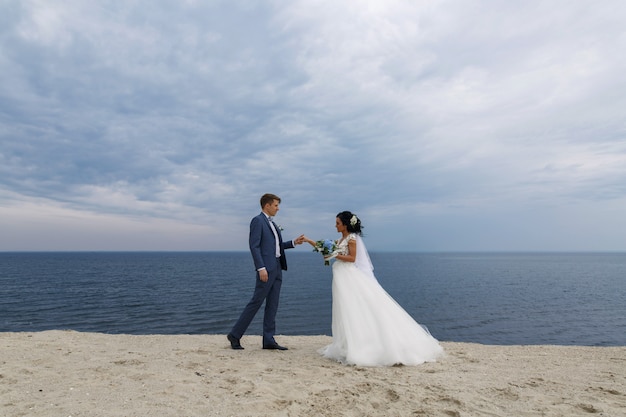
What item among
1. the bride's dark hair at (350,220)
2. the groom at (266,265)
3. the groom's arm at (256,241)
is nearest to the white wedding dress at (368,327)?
the bride's dark hair at (350,220)

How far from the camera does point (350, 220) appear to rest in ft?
23.6

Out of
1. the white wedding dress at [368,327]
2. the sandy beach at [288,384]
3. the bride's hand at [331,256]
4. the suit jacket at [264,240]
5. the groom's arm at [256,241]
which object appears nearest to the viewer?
the sandy beach at [288,384]

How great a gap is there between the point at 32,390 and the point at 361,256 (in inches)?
202

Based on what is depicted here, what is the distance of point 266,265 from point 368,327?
223 cm

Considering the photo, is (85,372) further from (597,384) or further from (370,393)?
(597,384)

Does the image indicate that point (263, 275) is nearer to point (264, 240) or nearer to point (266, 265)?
point (266, 265)

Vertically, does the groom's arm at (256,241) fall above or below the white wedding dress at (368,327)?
above

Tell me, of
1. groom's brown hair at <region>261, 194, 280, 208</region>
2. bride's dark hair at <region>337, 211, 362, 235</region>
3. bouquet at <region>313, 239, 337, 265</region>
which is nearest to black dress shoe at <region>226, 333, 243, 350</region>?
bouquet at <region>313, 239, 337, 265</region>

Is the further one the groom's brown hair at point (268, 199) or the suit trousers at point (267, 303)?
the groom's brown hair at point (268, 199)

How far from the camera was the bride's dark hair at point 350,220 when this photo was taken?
7.19 metres

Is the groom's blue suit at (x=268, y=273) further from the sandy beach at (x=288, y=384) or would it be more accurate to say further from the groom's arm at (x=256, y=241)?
the sandy beach at (x=288, y=384)

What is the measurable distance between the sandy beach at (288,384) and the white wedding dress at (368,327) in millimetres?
242

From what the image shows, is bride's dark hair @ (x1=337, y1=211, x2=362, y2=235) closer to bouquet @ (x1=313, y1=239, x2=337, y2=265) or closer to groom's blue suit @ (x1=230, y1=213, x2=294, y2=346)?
bouquet @ (x1=313, y1=239, x2=337, y2=265)

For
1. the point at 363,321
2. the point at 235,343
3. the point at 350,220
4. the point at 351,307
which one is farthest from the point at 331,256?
the point at 235,343
